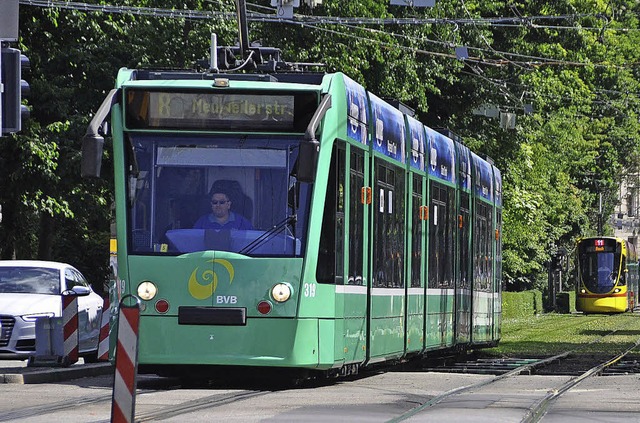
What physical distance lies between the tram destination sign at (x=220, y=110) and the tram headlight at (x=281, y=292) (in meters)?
1.55

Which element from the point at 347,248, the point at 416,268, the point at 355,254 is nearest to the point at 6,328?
the point at 416,268

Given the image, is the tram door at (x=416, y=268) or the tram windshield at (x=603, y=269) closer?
the tram door at (x=416, y=268)

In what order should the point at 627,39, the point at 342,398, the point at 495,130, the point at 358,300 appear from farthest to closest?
the point at 627,39 → the point at 495,130 → the point at 358,300 → the point at 342,398

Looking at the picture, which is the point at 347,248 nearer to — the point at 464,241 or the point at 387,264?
the point at 387,264

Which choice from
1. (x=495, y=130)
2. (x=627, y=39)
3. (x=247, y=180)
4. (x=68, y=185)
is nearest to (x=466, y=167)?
(x=247, y=180)

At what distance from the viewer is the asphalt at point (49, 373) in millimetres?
17922

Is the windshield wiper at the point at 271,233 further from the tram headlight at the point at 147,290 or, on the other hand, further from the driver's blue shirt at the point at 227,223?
the tram headlight at the point at 147,290

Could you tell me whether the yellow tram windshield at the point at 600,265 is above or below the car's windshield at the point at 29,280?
above

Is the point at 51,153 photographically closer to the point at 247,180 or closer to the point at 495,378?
the point at 495,378

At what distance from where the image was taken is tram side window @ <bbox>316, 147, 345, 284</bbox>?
15.8 metres

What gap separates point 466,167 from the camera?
25.1 meters

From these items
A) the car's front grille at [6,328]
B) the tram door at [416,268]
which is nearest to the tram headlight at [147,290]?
the tram door at [416,268]

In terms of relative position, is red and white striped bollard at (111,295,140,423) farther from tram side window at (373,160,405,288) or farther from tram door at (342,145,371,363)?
tram side window at (373,160,405,288)

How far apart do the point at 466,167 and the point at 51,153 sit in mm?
11242
